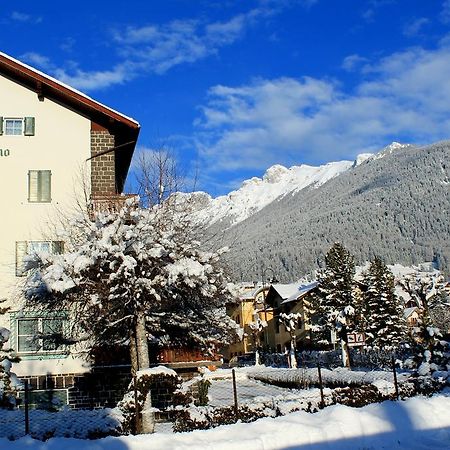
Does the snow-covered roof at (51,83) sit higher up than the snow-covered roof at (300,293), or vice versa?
the snow-covered roof at (51,83)

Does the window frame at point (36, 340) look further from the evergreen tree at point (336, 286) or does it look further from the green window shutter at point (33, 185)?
the evergreen tree at point (336, 286)

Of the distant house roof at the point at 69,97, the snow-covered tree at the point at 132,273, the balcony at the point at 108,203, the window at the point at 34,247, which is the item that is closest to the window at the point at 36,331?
the window at the point at 34,247

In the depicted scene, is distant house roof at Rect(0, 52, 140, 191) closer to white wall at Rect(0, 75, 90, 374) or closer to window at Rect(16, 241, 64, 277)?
white wall at Rect(0, 75, 90, 374)

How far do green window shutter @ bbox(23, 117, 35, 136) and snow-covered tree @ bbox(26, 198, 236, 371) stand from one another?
29.5 ft

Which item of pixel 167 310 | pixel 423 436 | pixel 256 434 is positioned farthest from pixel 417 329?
pixel 256 434

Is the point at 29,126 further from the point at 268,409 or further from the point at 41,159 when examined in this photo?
the point at 268,409

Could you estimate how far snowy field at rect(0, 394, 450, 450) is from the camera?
11102mm

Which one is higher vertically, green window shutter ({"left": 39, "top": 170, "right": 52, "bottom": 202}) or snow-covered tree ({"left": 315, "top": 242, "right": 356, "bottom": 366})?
green window shutter ({"left": 39, "top": 170, "right": 52, "bottom": 202})

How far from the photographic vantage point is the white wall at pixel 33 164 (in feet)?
80.5

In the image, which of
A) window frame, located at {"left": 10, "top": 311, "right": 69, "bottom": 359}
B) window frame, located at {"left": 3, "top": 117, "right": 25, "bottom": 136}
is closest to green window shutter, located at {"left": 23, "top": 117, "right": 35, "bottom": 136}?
window frame, located at {"left": 3, "top": 117, "right": 25, "bottom": 136}

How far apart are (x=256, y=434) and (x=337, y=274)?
4316 centimetres

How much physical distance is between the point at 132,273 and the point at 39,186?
36.2 ft

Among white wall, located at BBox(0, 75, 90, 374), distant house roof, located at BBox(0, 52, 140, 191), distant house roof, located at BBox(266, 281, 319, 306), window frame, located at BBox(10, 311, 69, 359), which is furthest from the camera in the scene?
distant house roof, located at BBox(266, 281, 319, 306)

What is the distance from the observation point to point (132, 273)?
52.5 ft
